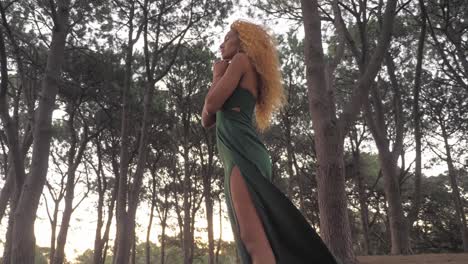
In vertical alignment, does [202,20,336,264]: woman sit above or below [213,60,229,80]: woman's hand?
below

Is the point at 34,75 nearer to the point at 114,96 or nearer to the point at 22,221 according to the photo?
the point at 114,96

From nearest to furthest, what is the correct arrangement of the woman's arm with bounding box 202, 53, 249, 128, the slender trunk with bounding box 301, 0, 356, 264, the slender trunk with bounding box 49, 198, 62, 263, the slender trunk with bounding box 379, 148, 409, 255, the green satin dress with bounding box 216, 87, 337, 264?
the green satin dress with bounding box 216, 87, 337, 264 → the woman's arm with bounding box 202, 53, 249, 128 → the slender trunk with bounding box 301, 0, 356, 264 → the slender trunk with bounding box 379, 148, 409, 255 → the slender trunk with bounding box 49, 198, 62, 263

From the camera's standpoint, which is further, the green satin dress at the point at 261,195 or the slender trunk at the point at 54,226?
the slender trunk at the point at 54,226

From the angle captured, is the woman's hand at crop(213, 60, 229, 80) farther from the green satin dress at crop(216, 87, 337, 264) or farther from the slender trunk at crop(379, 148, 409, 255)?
the slender trunk at crop(379, 148, 409, 255)

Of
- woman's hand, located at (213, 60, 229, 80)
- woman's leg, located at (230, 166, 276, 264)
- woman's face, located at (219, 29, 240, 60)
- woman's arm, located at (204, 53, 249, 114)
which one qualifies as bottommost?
woman's leg, located at (230, 166, 276, 264)

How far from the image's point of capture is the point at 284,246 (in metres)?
1.67

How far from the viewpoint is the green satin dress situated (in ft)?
5.48

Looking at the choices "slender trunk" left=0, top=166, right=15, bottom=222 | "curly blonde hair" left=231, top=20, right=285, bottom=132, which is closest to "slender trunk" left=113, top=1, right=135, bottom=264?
"slender trunk" left=0, top=166, right=15, bottom=222

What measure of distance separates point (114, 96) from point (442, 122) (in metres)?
15.6

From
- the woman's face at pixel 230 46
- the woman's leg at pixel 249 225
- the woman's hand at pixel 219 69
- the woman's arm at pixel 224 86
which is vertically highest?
the woman's face at pixel 230 46

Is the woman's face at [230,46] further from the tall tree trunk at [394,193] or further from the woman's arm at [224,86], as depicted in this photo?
the tall tree trunk at [394,193]

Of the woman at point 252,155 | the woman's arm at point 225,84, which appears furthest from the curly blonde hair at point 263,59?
the woman's arm at point 225,84

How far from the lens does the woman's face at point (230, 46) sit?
220cm

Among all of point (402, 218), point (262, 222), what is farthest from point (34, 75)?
point (262, 222)
